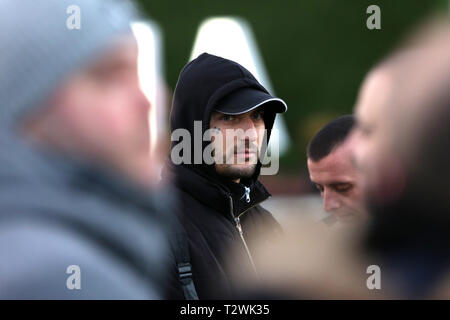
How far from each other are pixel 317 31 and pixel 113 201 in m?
6.12

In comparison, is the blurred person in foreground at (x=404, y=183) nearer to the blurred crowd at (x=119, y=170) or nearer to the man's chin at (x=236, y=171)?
the blurred crowd at (x=119, y=170)

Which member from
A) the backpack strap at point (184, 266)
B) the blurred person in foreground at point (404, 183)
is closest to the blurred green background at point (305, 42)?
the backpack strap at point (184, 266)

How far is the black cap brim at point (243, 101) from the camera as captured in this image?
2344 millimetres

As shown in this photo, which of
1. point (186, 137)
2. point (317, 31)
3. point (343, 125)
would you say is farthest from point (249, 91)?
point (317, 31)

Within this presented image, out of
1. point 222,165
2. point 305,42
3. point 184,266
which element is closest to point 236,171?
point 222,165

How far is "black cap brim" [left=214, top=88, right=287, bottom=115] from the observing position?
2.34 m

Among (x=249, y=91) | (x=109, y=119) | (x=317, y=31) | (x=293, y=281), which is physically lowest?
(x=293, y=281)

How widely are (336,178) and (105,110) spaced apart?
5.88 feet

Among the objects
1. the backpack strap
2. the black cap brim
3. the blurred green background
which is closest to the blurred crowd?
the backpack strap

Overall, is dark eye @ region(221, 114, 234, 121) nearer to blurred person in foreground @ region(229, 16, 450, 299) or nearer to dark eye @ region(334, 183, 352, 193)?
dark eye @ region(334, 183, 352, 193)

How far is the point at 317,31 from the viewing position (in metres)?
6.66
